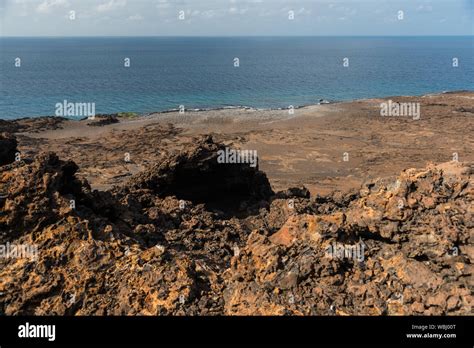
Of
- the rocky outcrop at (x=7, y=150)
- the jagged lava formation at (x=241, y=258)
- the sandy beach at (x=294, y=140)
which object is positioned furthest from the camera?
the sandy beach at (x=294, y=140)

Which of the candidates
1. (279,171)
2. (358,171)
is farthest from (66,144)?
(358,171)

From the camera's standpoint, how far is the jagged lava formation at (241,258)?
6996 millimetres

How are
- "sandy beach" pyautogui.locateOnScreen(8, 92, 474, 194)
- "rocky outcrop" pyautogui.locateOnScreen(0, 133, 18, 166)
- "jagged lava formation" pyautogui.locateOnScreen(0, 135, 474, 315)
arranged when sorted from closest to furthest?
1. "jagged lava formation" pyautogui.locateOnScreen(0, 135, 474, 315)
2. "rocky outcrop" pyautogui.locateOnScreen(0, 133, 18, 166)
3. "sandy beach" pyautogui.locateOnScreen(8, 92, 474, 194)

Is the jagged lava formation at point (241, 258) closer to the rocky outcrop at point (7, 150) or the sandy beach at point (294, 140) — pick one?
the rocky outcrop at point (7, 150)

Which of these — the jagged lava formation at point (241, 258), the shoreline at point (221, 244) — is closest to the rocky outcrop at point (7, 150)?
the shoreline at point (221, 244)

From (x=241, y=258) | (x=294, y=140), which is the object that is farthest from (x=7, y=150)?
(x=294, y=140)

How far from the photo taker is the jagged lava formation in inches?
275

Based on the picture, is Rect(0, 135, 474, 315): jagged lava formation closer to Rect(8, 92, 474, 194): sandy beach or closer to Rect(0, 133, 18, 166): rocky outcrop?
Rect(0, 133, 18, 166): rocky outcrop

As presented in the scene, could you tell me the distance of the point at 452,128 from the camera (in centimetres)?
4716

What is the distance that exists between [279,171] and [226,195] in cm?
1707

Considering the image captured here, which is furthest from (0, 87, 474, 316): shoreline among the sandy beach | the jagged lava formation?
the sandy beach

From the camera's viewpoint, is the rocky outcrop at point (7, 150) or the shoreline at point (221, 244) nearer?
the shoreline at point (221, 244)

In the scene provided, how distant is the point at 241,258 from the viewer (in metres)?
8.33
